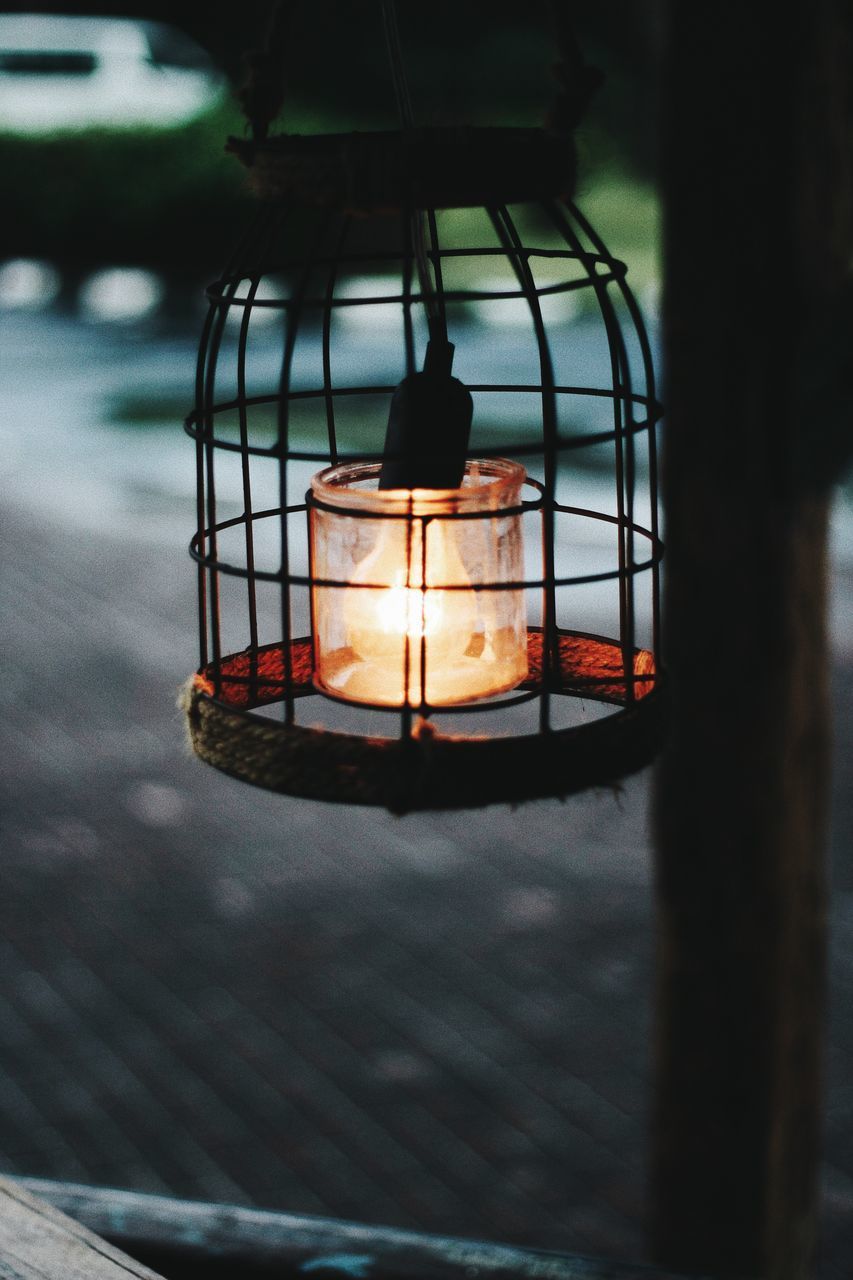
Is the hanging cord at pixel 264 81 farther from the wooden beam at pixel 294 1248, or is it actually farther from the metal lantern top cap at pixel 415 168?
the wooden beam at pixel 294 1248

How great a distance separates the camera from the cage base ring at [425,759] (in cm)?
134

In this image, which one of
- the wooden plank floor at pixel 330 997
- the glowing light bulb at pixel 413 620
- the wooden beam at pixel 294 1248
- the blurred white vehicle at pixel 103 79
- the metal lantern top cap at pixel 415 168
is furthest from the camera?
the blurred white vehicle at pixel 103 79

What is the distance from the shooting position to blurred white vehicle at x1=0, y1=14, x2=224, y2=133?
16.5 metres

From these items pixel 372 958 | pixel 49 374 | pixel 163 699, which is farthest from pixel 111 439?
pixel 372 958

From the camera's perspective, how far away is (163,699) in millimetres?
6352

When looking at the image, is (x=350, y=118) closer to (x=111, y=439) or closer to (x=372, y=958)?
(x=111, y=439)

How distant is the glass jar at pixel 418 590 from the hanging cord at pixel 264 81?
0.36 metres

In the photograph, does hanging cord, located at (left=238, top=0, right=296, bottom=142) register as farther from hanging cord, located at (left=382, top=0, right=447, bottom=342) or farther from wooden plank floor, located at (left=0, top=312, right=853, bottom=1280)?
wooden plank floor, located at (left=0, top=312, right=853, bottom=1280)

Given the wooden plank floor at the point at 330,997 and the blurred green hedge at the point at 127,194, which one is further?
the blurred green hedge at the point at 127,194

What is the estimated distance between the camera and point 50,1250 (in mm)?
1635

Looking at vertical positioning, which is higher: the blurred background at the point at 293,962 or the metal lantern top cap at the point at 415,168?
the metal lantern top cap at the point at 415,168

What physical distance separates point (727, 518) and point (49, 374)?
37.4ft

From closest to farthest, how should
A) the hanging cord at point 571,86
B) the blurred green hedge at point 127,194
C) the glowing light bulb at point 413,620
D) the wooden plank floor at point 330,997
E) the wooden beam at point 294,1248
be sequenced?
the hanging cord at point 571,86 → the glowing light bulb at point 413,620 → the wooden beam at point 294,1248 → the wooden plank floor at point 330,997 → the blurred green hedge at point 127,194

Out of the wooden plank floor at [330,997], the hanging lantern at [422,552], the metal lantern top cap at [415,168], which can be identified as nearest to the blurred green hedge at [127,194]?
the wooden plank floor at [330,997]
